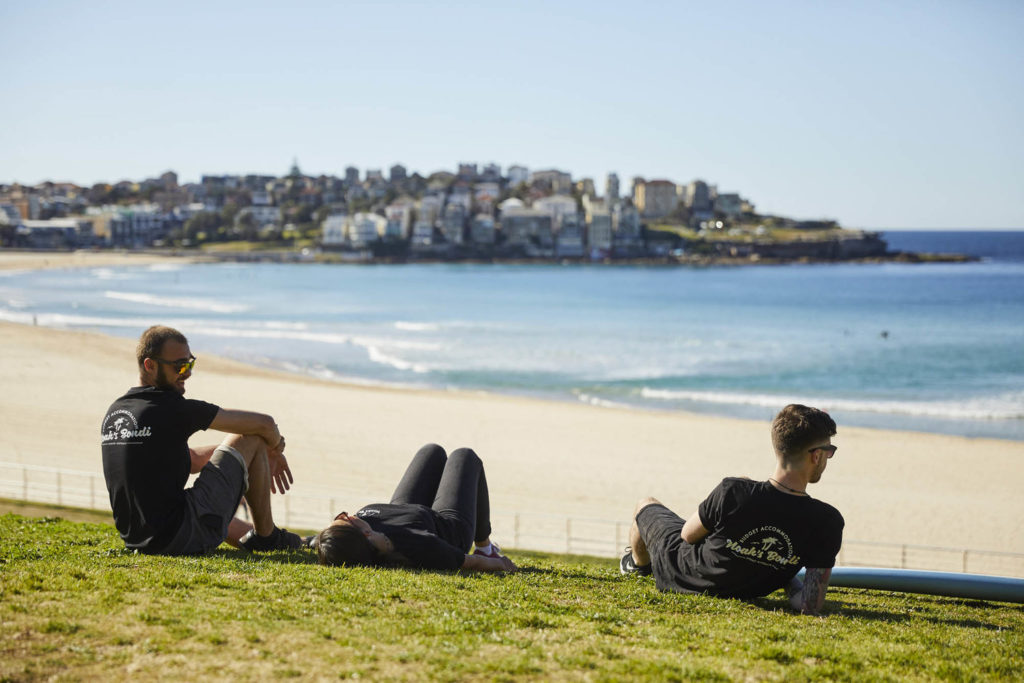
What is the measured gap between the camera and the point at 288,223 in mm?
170875

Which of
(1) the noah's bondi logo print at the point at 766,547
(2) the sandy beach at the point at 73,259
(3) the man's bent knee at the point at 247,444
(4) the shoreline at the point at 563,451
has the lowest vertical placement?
(4) the shoreline at the point at 563,451

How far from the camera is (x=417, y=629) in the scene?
143 inches

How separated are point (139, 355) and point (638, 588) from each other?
2999 mm

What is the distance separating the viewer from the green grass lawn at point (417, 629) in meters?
3.19

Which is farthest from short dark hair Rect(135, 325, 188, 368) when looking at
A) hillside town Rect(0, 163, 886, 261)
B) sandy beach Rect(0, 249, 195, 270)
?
hillside town Rect(0, 163, 886, 261)

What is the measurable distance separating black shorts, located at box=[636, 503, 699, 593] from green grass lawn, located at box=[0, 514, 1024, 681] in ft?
0.55

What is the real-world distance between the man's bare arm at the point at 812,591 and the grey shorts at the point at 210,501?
3.15 metres

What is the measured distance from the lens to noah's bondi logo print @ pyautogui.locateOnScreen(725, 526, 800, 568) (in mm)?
4258

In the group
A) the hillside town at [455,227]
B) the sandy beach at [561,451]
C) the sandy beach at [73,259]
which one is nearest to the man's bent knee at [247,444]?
the sandy beach at [561,451]

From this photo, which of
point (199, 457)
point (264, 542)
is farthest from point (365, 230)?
point (199, 457)

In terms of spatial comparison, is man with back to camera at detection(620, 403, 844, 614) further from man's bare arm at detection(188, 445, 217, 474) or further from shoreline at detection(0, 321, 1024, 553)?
shoreline at detection(0, 321, 1024, 553)

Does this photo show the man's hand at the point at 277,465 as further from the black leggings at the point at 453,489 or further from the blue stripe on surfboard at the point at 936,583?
the blue stripe on surfboard at the point at 936,583

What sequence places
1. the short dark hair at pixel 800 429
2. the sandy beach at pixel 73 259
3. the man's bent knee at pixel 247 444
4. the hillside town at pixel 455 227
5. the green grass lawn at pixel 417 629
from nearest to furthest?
1. the green grass lawn at pixel 417 629
2. the short dark hair at pixel 800 429
3. the man's bent knee at pixel 247 444
4. the sandy beach at pixel 73 259
5. the hillside town at pixel 455 227

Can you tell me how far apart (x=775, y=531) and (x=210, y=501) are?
310cm
